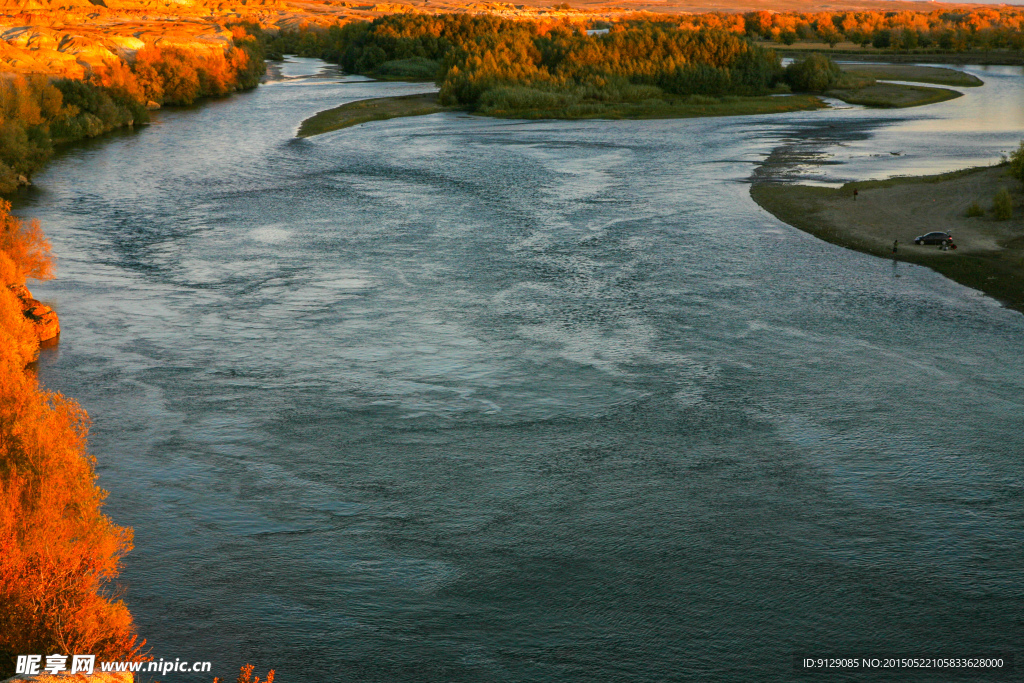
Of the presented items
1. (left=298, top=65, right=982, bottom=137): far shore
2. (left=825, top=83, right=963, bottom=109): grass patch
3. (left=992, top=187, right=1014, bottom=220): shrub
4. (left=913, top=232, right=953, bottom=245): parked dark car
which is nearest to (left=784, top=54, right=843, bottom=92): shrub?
(left=298, top=65, right=982, bottom=137): far shore

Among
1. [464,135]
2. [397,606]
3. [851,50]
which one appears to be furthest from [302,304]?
[851,50]

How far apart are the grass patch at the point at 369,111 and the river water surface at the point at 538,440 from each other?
27.4m

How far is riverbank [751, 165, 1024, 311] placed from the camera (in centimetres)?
3206

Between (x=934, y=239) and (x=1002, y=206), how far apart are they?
5439mm

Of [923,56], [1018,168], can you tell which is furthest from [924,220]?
[923,56]

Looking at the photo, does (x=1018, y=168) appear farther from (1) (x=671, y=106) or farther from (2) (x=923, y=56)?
(2) (x=923, y=56)

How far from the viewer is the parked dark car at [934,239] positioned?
114 ft

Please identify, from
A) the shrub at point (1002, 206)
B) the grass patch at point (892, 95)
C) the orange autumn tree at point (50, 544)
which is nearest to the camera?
the orange autumn tree at point (50, 544)

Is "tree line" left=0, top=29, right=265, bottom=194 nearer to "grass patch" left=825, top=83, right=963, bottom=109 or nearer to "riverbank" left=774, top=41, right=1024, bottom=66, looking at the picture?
"grass patch" left=825, top=83, right=963, bottom=109

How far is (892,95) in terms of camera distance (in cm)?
8712

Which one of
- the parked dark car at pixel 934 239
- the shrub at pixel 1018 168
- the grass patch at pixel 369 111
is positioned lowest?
the parked dark car at pixel 934 239

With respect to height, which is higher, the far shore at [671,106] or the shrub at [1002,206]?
the far shore at [671,106]

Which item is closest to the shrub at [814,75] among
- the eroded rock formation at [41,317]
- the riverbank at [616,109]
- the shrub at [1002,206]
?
the riverbank at [616,109]

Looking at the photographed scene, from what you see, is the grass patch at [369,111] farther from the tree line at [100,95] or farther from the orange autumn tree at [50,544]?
the orange autumn tree at [50,544]
